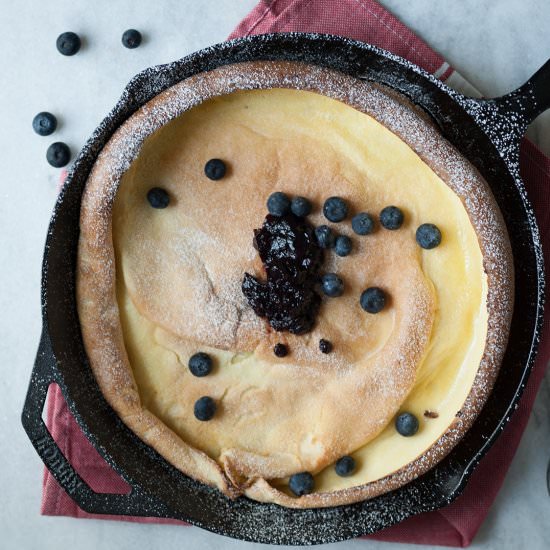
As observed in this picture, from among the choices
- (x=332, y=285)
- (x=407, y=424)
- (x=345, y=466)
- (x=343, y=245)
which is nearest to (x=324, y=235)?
(x=343, y=245)

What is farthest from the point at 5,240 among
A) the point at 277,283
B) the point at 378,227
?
the point at 378,227

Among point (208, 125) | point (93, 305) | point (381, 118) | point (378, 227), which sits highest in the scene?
point (381, 118)

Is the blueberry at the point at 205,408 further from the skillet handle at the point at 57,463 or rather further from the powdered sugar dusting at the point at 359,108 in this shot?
the powdered sugar dusting at the point at 359,108

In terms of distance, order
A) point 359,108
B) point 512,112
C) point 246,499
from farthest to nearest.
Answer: point 246,499 < point 512,112 < point 359,108

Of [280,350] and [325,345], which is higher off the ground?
[325,345]

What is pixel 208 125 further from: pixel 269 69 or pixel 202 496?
pixel 202 496

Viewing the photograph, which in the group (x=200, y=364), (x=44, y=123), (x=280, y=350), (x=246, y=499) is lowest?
(x=246, y=499)

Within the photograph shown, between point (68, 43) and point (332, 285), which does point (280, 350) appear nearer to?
point (332, 285)
